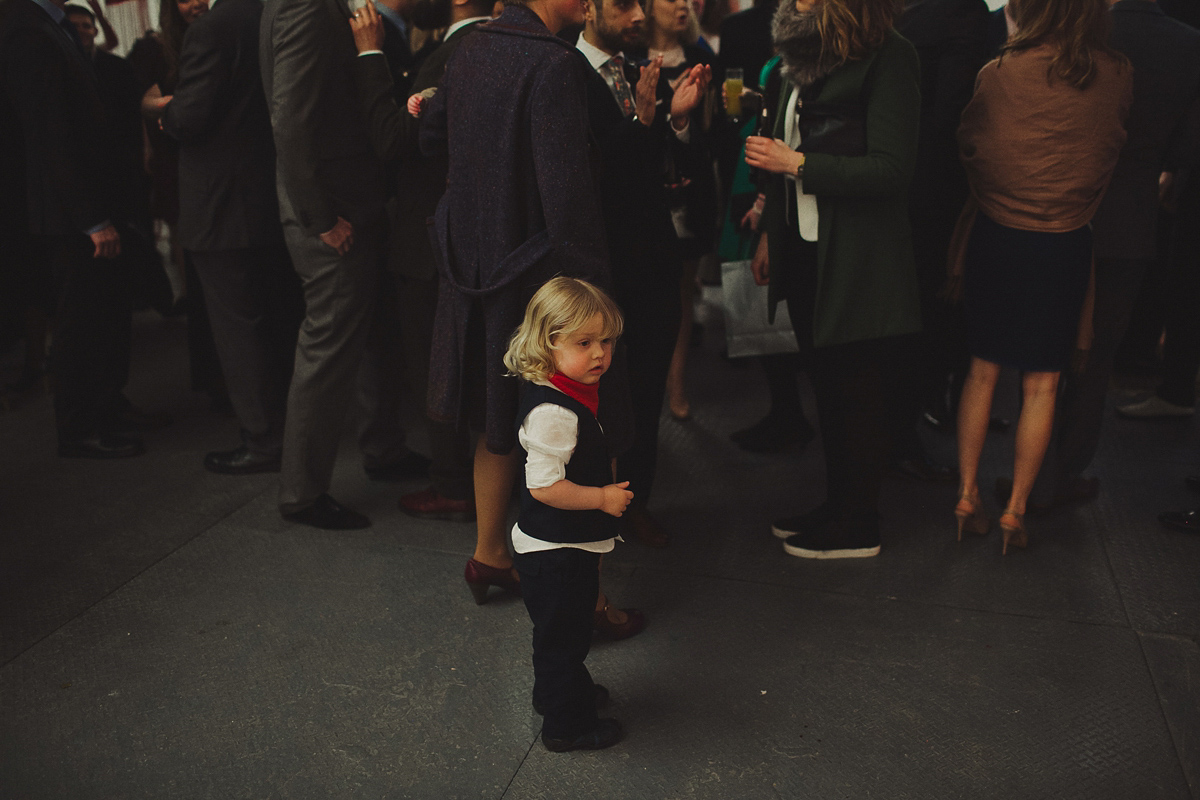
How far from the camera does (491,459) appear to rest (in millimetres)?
2516

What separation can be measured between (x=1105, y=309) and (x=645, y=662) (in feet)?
6.29

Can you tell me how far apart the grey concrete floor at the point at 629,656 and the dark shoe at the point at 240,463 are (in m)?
0.07

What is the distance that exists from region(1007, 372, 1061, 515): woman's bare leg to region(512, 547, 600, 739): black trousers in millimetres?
1581

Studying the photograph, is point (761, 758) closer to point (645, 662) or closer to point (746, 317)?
point (645, 662)

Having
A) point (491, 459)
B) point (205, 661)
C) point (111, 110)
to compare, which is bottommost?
point (205, 661)

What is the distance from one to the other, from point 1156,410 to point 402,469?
3222mm

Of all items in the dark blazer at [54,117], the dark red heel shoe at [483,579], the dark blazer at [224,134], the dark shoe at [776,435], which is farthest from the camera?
the dark shoe at [776,435]

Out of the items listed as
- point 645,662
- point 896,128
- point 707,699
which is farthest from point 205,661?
point 896,128

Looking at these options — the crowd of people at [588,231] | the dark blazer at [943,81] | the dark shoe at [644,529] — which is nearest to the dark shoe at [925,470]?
the crowd of people at [588,231]

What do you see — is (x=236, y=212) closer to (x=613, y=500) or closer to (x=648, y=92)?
(x=648, y=92)

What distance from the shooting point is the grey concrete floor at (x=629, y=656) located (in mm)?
1981

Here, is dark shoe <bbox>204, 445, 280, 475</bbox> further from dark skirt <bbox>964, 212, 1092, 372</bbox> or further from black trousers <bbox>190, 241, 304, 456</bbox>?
dark skirt <bbox>964, 212, 1092, 372</bbox>

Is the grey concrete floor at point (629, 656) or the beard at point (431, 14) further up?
the beard at point (431, 14)

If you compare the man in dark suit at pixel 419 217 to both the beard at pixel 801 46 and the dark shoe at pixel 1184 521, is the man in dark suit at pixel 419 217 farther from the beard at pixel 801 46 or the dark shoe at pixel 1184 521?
the dark shoe at pixel 1184 521
